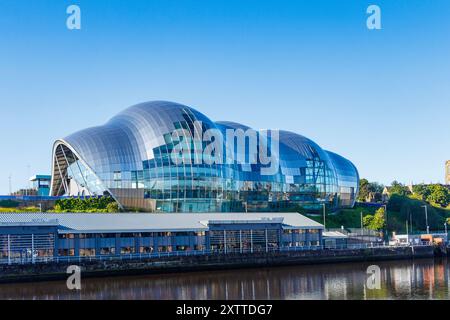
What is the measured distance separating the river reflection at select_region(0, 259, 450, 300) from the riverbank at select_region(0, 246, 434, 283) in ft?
6.40

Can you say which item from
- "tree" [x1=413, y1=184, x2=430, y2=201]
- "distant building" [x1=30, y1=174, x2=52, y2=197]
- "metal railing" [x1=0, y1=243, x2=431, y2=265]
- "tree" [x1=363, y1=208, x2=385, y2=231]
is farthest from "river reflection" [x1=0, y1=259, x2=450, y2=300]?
"tree" [x1=413, y1=184, x2=430, y2=201]

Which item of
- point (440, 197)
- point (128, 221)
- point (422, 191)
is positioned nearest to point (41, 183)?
point (128, 221)

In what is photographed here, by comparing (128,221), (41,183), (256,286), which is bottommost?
(256,286)

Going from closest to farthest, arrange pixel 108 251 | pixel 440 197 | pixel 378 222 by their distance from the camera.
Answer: pixel 108 251 → pixel 378 222 → pixel 440 197

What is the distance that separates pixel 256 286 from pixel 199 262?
55.6 ft

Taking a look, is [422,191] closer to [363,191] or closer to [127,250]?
[363,191]

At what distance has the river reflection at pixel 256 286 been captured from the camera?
4497 cm

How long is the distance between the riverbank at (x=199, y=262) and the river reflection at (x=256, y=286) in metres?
1.95

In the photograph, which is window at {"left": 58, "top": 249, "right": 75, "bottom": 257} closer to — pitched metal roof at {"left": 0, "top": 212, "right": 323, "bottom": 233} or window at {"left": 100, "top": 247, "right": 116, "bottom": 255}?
pitched metal roof at {"left": 0, "top": 212, "right": 323, "bottom": 233}

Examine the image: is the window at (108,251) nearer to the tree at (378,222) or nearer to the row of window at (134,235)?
the row of window at (134,235)

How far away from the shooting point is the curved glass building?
294 feet

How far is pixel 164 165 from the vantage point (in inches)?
3553

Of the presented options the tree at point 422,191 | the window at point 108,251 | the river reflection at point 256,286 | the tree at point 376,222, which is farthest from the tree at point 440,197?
the window at point 108,251
